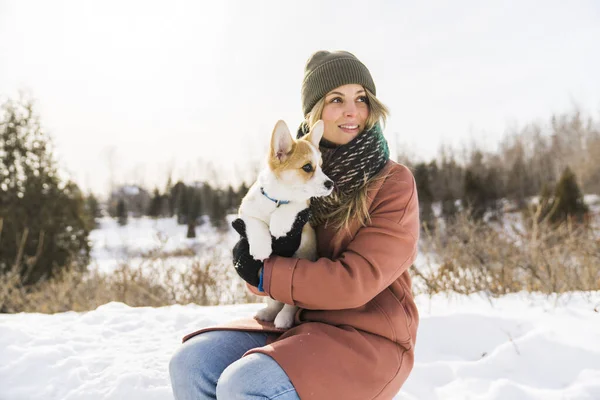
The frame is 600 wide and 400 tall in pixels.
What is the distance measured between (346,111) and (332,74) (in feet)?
0.79

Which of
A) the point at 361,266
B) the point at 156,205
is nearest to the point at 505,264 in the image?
the point at 361,266

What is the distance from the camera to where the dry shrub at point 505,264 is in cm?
556

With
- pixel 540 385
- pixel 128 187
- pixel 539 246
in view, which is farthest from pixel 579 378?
pixel 128 187

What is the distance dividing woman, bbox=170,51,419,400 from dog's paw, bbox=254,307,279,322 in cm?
6

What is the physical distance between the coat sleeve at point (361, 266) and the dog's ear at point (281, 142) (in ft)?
1.94

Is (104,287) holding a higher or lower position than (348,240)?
lower

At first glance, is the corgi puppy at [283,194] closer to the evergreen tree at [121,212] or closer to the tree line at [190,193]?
the tree line at [190,193]

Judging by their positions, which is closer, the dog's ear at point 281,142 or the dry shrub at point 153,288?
the dog's ear at point 281,142

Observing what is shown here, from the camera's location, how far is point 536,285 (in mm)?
5617

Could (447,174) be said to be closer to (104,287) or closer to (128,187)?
(104,287)

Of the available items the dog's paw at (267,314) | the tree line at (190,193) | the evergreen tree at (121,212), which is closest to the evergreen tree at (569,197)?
the tree line at (190,193)

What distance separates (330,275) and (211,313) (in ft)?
10.3

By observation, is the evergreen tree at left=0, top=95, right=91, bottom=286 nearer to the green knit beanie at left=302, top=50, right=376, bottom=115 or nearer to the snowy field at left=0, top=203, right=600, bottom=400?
the snowy field at left=0, top=203, right=600, bottom=400

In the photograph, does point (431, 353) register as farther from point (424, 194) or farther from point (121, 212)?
point (121, 212)
